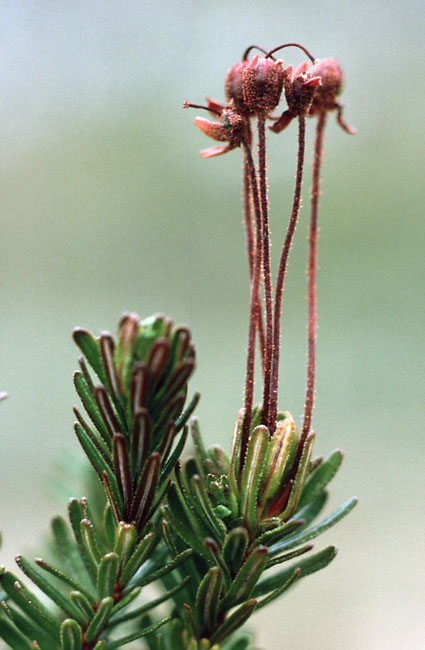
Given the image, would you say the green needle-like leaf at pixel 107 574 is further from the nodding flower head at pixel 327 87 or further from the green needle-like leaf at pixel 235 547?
the nodding flower head at pixel 327 87

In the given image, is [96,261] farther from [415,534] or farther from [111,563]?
[111,563]

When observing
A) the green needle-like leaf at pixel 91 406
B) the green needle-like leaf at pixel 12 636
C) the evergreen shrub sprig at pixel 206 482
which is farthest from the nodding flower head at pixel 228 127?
the green needle-like leaf at pixel 12 636

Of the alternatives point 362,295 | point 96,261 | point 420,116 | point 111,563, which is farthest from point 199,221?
point 111,563

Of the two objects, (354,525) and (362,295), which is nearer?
(354,525)

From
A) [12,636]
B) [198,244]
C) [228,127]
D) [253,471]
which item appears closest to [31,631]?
[12,636]

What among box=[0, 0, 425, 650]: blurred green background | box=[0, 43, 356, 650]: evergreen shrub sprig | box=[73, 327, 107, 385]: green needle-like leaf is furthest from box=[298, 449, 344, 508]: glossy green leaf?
box=[0, 0, 425, 650]: blurred green background

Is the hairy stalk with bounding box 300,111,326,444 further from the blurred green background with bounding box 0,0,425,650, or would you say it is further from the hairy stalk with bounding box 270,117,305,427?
the blurred green background with bounding box 0,0,425,650
